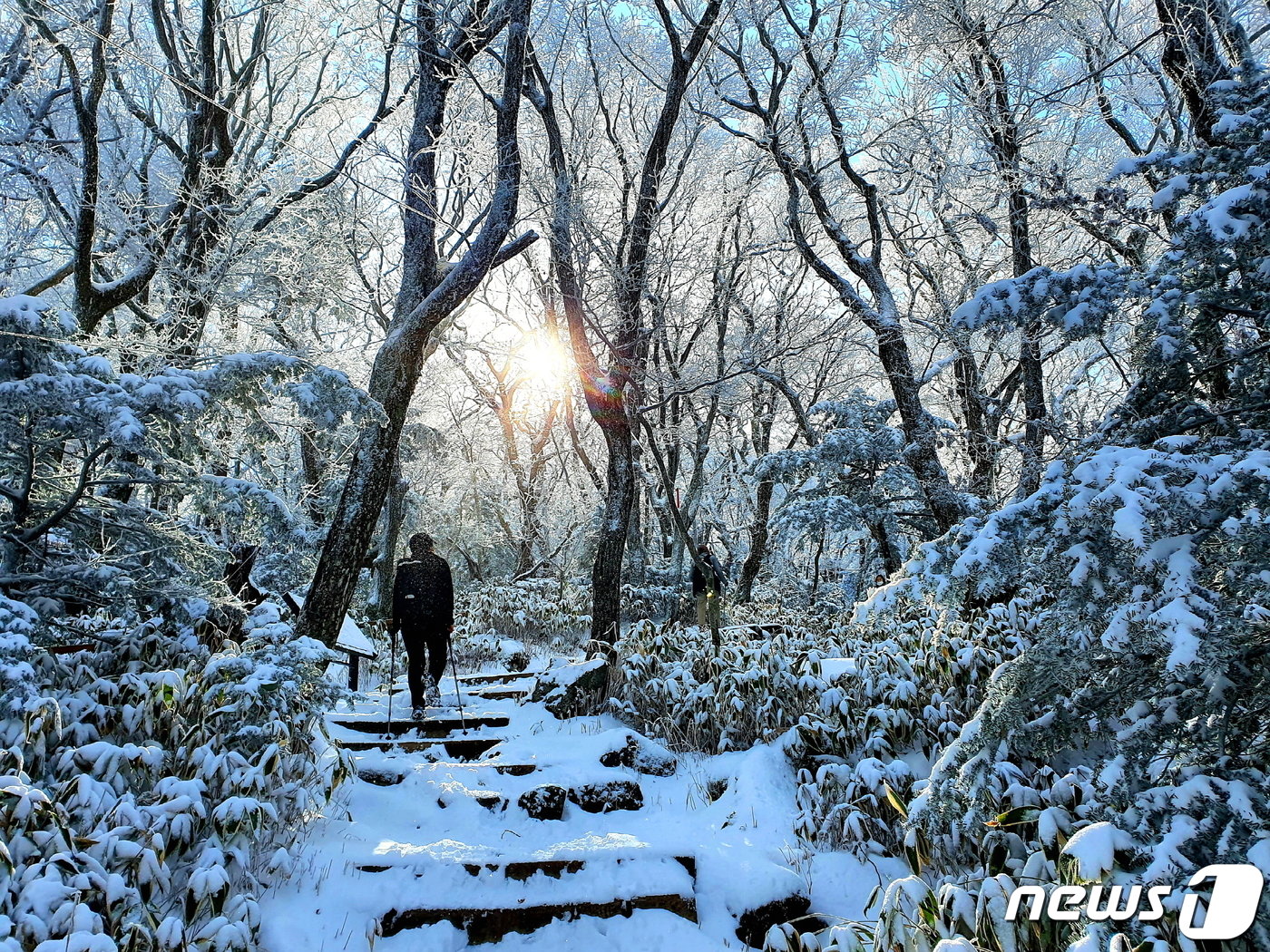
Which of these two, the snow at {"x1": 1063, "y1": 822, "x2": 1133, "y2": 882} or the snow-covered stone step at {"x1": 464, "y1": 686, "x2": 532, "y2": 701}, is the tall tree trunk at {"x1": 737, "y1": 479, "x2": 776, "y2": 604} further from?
the snow at {"x1": 1063, "y1": 822, "x2": 1133, "y2": 882}

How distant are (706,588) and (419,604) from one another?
21.1 ft

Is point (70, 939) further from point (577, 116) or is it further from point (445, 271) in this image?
point (577, 116)

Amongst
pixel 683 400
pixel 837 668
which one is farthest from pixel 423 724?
pixel 683 400

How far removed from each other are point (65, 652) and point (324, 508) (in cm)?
959

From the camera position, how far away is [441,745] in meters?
7.08

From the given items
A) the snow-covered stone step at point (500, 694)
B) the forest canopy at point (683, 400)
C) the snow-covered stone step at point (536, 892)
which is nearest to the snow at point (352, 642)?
the forest canopy at point (683, 400)

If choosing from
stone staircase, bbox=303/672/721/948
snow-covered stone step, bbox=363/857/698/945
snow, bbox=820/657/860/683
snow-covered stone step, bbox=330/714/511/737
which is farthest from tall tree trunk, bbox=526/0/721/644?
snow-covered stone step, bbox=363/857/698/945

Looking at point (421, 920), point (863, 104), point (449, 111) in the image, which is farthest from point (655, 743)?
point (863, 104)

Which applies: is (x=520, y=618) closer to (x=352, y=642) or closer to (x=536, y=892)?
(x=352, y=642)

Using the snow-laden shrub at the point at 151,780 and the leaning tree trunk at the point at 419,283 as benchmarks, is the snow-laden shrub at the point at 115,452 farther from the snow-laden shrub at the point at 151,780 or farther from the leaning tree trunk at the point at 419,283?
the leaning tree trunk at the point at 419,283

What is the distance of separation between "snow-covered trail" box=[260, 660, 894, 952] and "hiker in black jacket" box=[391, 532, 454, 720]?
1.66m

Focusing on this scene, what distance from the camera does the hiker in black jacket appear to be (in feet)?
26.6

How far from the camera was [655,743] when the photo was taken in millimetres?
6766

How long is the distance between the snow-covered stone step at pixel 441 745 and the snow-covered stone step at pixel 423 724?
0.40 metres
